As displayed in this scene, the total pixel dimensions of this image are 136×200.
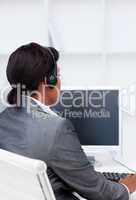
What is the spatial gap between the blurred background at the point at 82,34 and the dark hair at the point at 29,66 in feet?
3.93

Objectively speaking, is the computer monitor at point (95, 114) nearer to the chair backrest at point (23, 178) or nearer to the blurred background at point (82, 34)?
the blurred background at point (82, 34)

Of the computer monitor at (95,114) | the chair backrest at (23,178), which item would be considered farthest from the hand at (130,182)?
the chair backrest at (23,178)

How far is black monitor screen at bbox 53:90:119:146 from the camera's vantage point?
6.43 feet

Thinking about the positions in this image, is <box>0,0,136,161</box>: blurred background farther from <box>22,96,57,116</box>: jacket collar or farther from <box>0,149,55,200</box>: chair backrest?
<box>0,149,55,200</box>: chair backrest

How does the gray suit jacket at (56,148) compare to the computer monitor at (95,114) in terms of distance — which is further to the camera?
the computer monitor at (95,114)

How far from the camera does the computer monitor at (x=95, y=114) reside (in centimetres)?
196

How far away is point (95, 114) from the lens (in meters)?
1.97

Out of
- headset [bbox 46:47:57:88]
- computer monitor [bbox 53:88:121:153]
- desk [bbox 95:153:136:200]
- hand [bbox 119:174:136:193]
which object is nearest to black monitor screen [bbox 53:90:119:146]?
computer monitor [bbox 53:88:121:153]

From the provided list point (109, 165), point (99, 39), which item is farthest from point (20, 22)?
point (109, 165)

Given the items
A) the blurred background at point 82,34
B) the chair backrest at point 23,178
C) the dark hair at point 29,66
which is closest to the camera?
the chair backrest at point 23,178

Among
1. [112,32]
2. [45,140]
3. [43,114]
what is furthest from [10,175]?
[112,32]

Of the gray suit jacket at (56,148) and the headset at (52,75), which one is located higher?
the headset at (52,75)

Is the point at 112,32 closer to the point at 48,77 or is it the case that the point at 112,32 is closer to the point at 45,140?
the point at 48,77

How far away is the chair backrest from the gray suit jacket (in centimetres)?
17
